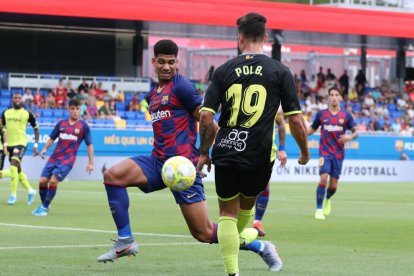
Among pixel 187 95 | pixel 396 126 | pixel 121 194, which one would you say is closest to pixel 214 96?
pixel 187 95

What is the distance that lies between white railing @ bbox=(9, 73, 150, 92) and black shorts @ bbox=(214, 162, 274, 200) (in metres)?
31.5

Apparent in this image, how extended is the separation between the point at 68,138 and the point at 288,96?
11094mm

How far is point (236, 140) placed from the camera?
8.94m

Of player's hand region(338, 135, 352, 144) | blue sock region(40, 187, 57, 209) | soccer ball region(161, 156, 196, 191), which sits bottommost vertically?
blue sock region(40, 187, 57, 209)

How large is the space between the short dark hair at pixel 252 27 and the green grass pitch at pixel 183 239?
2.56 metres

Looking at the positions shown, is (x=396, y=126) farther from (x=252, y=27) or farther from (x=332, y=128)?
(x=252, y=27)

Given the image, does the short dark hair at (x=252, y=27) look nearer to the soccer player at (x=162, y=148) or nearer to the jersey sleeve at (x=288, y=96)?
the jersey sleeve at (x=288, y=96)

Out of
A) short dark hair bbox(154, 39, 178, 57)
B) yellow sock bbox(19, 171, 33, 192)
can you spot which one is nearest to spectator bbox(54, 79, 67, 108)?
yellow sock bbox(19, 171, 33, 192)

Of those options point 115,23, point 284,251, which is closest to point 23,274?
point 284,251

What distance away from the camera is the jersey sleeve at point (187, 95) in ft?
35.2

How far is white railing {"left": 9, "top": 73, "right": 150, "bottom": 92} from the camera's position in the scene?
131 ft

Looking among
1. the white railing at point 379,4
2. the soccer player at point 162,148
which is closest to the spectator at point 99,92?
the white railing at point 379,4

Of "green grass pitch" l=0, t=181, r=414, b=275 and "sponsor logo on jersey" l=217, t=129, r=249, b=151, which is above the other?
"sponsor logo on jersey" l=217, t=129, r=249, b=151

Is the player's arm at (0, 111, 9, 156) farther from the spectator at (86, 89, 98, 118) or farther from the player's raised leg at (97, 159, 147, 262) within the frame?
the spectator at (86, 89, 98, 118)
